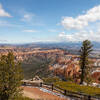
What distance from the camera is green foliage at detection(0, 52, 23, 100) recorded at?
13110mm

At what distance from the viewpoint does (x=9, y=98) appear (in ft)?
45.3

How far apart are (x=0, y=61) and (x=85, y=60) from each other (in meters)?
28.4

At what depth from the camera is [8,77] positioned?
1314 cm

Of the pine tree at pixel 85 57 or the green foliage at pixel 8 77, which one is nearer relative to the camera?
the green foliage at pixel 8 77

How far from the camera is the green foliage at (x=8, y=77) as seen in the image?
1311cm

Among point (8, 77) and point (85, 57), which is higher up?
point (85, 57)

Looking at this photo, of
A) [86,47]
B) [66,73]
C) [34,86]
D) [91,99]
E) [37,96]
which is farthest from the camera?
[66,73]

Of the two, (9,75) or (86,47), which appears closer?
(9,75)

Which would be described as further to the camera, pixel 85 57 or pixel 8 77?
pixel 85 57

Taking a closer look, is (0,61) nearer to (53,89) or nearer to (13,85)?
(13,85)

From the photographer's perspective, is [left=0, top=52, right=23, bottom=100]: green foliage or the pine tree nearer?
[left=0, top=52, right=23, bottom=100]: green foliage

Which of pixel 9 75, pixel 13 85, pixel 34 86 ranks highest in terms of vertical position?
pixel 9 75

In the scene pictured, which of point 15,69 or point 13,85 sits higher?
point 15,69

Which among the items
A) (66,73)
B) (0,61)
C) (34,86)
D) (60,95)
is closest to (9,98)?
(0,61)
